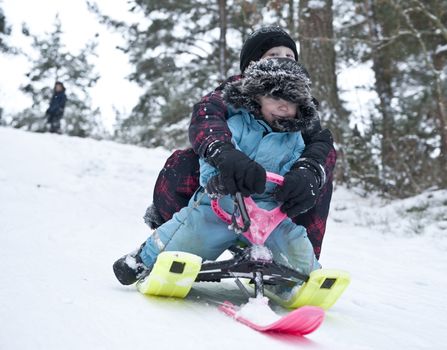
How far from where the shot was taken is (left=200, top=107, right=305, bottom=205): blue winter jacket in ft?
6.48

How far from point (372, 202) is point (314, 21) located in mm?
2572

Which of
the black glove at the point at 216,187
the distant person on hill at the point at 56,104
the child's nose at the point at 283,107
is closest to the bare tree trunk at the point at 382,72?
the child's nose at the point at 283,107

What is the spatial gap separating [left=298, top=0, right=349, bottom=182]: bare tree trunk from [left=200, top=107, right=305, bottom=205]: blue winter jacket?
493cm

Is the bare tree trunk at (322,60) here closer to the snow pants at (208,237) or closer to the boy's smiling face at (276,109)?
the boy's smiling face at (276,109)

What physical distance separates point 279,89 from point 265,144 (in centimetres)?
21

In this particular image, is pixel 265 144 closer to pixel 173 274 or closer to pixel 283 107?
pixel 283 107

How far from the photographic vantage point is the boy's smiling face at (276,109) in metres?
2.00

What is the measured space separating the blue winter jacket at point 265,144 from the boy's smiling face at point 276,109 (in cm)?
4

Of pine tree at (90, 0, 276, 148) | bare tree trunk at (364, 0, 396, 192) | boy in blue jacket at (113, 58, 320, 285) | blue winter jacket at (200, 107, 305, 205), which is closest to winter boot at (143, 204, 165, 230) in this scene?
boy in blue jacket at (113, 58, 320, 285)

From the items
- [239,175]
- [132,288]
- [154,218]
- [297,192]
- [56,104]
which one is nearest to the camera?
[239,175]

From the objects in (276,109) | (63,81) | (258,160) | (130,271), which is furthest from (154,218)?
(63,81)

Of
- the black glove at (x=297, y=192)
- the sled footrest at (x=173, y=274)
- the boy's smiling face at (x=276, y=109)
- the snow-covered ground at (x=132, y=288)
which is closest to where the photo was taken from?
the snow-covered ground at (x=132, y=288)

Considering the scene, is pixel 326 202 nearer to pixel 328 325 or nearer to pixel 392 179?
pixel 328 325

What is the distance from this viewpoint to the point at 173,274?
5.46 feet
